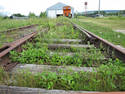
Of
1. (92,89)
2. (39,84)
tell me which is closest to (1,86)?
(39,84)

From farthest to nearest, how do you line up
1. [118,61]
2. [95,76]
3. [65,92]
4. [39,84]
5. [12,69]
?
1. [118,61]
2. [12,69]
3. [95,76]
4. [39,84]
5. [65,92]

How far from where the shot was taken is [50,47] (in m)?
2.98

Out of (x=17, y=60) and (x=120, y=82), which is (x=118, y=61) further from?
(x=17, y=60)

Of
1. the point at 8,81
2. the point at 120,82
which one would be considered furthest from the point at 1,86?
the point at 120,82

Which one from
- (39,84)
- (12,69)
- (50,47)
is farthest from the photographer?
(50,47)

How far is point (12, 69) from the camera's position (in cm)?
183

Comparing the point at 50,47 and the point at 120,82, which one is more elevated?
the point at 50,47

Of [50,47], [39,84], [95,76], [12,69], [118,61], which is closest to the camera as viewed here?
[39,84]

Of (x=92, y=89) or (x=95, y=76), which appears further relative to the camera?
(x=95, y=76)

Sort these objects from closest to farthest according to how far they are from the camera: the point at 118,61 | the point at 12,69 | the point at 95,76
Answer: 1. the point at 95,76
2. the point at 12,69
3. the point at 118,61

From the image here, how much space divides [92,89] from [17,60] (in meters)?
1.35

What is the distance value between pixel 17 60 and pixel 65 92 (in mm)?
1156

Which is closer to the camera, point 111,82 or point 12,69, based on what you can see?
point 111,82

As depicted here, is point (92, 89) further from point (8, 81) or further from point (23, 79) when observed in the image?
point (8, 81)
